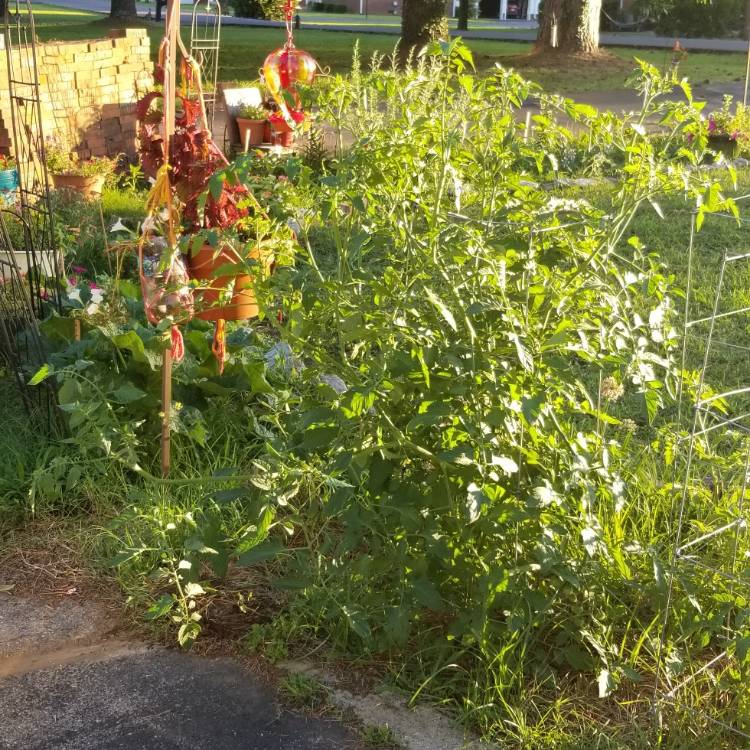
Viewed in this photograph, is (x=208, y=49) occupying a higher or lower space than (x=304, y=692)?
higher

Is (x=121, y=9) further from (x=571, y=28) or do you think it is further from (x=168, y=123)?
(x=168, y=123)

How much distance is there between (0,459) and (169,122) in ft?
4.63

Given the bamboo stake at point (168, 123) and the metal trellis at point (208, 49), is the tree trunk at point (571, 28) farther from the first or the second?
the bamboo stake at point (168, 123)

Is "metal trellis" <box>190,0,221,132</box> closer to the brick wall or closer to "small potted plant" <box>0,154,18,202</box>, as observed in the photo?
the brick wall

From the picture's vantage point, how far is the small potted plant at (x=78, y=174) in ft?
25.5

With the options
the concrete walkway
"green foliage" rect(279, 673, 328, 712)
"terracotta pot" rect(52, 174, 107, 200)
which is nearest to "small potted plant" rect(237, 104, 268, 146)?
"terracotta pot" rect(52, 174, 107, 200)

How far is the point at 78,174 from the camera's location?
779 cm

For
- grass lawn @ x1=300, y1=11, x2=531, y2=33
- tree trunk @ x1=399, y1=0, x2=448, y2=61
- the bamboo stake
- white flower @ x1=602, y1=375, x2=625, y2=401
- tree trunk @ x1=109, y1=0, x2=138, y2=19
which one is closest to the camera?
white flower @ x1=602, y1=375, x2=625, y2=401

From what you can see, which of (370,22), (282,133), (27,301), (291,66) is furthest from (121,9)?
(27,301)

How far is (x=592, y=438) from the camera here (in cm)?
272

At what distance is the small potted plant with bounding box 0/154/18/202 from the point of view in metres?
7.22

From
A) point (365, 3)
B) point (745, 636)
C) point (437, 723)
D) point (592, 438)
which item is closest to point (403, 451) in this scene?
point (592, 438)

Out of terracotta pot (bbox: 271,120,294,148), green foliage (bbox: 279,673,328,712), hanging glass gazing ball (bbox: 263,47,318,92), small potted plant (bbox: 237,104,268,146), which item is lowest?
green foliage (bbox: 279,673,328,712)

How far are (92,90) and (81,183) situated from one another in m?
1.79
